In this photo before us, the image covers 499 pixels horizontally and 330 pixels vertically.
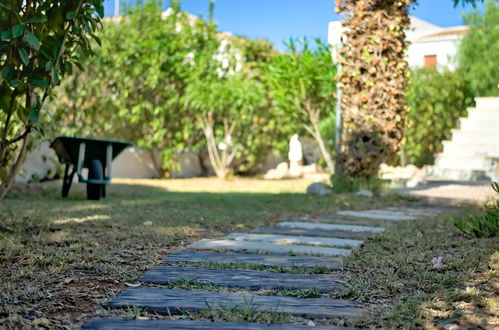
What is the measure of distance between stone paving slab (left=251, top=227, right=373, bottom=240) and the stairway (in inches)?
269

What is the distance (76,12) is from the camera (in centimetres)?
330

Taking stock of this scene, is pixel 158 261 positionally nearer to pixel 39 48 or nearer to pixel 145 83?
pixel 39 48

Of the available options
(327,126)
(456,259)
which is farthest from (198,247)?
(327,126)

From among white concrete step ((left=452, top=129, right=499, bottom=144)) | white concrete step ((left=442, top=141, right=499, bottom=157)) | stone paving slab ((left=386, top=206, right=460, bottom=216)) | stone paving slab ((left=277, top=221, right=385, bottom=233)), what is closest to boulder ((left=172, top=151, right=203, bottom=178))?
white concrete step ((left=442, top=141, right=499, bottom=157))

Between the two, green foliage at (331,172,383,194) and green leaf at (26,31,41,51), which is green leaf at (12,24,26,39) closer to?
green leaf at (26,31,41,51)

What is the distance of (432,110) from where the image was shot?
16094mm

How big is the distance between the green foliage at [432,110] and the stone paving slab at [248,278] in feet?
45.1

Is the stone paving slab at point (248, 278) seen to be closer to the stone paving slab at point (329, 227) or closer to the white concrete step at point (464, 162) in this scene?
the stone paving slab at point (329, 227)

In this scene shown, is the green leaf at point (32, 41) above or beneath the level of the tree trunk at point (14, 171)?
above

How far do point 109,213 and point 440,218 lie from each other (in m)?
3.10

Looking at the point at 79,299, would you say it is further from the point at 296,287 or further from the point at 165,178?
the point at 165,178

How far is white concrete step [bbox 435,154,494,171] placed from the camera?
1089cm

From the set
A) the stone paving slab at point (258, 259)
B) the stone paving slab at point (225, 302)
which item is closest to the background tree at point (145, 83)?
the stone paving slab at point (258, 259)

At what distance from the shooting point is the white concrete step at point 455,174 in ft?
35.0
